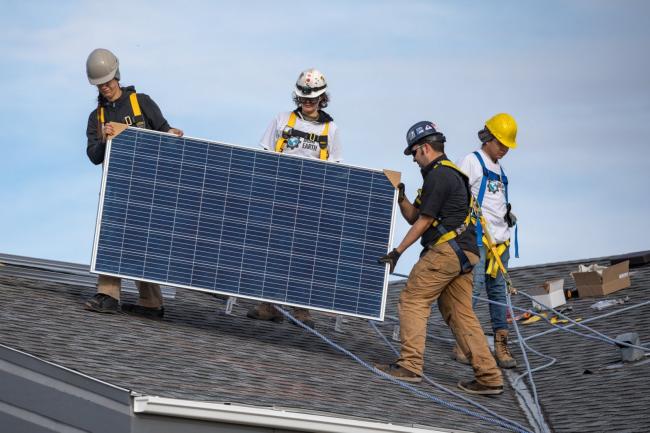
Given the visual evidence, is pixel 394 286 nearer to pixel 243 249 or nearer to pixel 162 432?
pixel 243 249

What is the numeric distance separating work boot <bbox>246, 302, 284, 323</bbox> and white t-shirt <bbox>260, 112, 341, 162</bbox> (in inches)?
70.9

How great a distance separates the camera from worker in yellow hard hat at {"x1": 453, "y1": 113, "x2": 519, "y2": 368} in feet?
44.2

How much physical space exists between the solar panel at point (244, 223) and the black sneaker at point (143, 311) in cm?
94

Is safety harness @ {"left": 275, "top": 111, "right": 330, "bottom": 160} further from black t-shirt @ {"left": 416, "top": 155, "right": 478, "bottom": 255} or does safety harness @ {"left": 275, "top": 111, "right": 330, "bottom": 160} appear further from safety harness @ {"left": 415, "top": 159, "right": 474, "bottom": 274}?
safety harness @ {"left": 415, "top": 159, "right": 474, "bottom": 274}

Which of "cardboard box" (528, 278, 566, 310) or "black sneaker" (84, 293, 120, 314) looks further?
"cardboard box" (528, 278, 566, 310)

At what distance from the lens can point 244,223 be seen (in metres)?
12.5

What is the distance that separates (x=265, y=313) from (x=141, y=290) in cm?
155

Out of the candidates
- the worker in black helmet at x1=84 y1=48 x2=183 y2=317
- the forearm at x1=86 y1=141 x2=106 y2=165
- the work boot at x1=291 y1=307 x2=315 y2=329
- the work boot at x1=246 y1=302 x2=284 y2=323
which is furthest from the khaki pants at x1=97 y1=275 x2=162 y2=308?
the work boot at x1=291 y1=307 x2=315 y2=329

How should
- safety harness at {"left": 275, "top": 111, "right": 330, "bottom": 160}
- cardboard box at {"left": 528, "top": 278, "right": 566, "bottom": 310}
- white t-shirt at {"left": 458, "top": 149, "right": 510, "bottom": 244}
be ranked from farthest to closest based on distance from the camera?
cardboard box at {"left": 528, "top": 278, "right": 566, "bottom": 310} < white t-shirt at {"left": 458, "top": 149, "right": 510, "bottom": 244} < safety harness at {"left": 275, "top": 111, "right": 330, "bottom": 160}

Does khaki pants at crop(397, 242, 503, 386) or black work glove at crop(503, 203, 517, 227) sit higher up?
black work glove at crop(503, 203, 517, 227)

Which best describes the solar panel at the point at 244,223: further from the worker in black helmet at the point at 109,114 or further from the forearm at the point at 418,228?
the forearm at the point at 418,228

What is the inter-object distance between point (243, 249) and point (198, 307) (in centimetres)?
222

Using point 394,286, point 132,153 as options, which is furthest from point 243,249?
point 394,286

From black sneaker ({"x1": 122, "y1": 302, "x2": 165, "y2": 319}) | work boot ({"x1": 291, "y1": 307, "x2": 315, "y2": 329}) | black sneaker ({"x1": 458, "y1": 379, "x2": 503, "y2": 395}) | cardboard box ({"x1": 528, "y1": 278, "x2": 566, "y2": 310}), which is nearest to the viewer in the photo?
black sneaker ({"x1": 458, "y1": 379, "x2": 503, "y2": 395})
